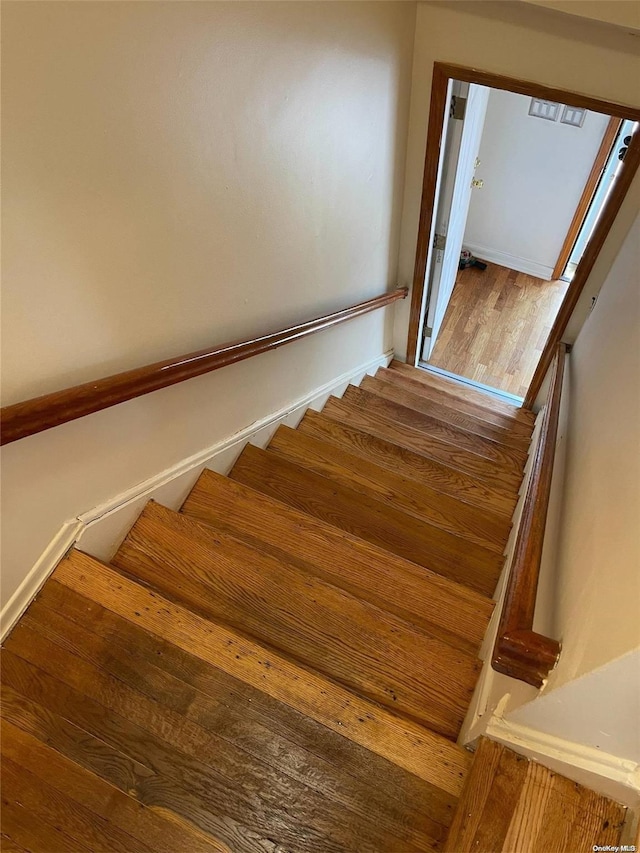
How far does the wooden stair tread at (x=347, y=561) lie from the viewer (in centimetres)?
182

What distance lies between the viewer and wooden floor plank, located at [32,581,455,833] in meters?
1.33

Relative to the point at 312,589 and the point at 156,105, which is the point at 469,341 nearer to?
the point at 312,589

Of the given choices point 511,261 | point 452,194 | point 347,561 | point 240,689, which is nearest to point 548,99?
point 452,194

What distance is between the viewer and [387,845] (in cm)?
127

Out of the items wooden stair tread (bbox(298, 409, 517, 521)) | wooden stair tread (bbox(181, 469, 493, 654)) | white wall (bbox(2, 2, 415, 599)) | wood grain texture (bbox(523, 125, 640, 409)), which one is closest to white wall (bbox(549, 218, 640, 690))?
wood grain texture (bbox(523, 125, 640, 409))

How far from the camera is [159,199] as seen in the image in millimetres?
1440

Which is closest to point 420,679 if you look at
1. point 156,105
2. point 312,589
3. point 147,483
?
point 312,589

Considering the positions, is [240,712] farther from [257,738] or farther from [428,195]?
[428,195]

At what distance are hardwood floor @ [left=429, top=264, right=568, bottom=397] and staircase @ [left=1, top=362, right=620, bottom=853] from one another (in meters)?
2.53

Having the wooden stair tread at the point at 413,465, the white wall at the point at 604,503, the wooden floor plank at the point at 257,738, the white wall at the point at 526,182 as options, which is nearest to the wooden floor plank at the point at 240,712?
the wooden floor plank at the point at 257,738

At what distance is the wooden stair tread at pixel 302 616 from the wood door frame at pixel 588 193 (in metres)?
3.82

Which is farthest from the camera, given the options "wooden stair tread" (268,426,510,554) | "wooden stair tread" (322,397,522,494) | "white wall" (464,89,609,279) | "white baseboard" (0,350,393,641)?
"white wall" (464,89,609,279)

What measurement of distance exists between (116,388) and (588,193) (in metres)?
4.32

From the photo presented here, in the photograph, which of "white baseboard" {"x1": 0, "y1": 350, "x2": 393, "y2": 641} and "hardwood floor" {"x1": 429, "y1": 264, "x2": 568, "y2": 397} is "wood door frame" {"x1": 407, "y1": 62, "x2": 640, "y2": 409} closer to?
"hardwood floor" {"x1": 429, "y1": 264, "x2": 568, "y2": 397}
